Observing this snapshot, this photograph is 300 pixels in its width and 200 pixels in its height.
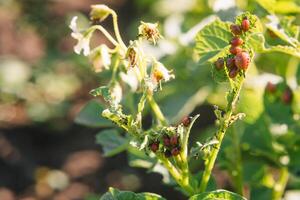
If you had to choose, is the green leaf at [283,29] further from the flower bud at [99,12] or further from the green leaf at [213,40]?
the flower bud at [99,12]

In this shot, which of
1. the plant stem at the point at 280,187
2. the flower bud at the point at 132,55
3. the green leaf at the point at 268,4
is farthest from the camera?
the plant stem at the point at 280,187

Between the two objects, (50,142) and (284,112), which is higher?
(284,112)

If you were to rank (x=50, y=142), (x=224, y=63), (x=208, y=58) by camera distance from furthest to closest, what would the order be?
(x=50, y=142)
(x=208, y=58)
(x=224, y=63)

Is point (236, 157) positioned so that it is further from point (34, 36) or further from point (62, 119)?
point (34, 36)

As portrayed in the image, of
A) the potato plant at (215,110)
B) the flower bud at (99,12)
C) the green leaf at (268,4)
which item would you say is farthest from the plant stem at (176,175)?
the green leaf at (268,4)

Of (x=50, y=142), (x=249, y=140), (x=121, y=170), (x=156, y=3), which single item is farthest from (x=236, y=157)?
(x=156, y=3)

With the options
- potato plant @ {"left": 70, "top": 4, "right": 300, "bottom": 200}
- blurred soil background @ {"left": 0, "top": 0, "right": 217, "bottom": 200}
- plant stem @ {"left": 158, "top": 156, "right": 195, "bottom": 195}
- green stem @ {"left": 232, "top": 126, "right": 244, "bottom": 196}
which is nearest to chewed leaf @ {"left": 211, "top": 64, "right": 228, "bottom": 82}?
potato plant @ {"left": 70, "top": 4, "right": 300, "bottom": 200}

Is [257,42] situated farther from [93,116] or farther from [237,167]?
[93,116]

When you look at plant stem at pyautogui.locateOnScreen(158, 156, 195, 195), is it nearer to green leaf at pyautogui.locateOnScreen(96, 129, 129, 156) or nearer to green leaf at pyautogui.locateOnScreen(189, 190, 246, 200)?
green leaf at pyautogui.locateOnScreen(189, 190, 246, 200)
